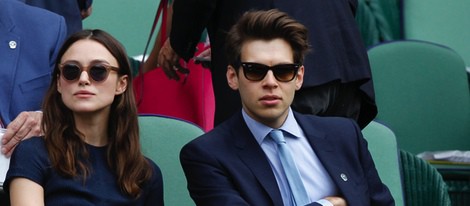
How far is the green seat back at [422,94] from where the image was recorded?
7539 mm

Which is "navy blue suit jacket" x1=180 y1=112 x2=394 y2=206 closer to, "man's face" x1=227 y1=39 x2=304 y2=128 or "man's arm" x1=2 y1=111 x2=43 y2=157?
"man's face" x1=227 y1=39 x2=304 y2=128

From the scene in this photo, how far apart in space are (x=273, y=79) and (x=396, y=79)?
9.86 feet

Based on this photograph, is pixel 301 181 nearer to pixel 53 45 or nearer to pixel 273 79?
pixel 273 79

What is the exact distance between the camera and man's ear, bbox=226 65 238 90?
4.80 meters

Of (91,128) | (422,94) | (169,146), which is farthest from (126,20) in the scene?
(91,128)

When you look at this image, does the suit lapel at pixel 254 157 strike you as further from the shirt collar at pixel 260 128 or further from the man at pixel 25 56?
the man at pixel 25 56

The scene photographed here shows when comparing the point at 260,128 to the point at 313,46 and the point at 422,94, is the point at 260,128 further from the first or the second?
the point at 422,94

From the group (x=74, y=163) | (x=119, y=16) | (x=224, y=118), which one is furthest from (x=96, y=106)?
(x=119, y=16)

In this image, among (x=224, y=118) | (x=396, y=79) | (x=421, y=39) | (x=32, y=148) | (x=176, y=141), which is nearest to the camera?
(x=32, y=148)

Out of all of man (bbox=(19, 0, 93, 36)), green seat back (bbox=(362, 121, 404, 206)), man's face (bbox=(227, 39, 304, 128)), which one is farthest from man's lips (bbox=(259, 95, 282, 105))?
man (bbox=(19, 0, 93, 36))

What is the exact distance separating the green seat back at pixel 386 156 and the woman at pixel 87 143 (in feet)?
3.93

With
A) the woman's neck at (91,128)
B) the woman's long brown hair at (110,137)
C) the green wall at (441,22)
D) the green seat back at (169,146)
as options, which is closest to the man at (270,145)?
the woman's long brown hair at (110,137)

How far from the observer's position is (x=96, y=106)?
4.79 metres

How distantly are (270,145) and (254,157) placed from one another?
0.10 m
